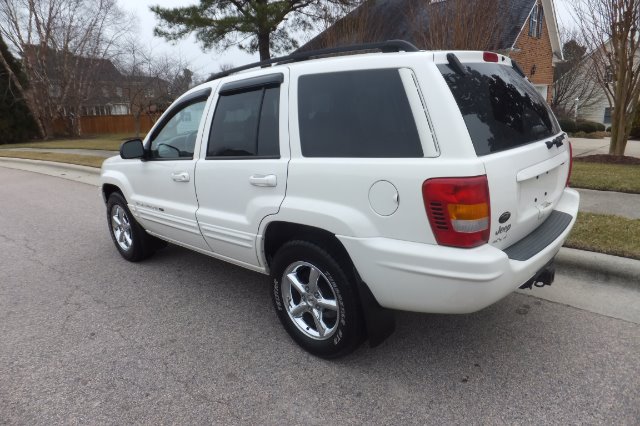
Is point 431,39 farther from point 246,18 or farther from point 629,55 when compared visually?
point 246,18

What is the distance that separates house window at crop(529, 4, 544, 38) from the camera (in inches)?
691

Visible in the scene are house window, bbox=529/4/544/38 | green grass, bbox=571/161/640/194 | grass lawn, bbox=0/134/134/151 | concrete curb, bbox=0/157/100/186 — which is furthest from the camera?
grass lawn, bbox=0/134/134/151

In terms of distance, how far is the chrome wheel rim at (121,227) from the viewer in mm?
4816

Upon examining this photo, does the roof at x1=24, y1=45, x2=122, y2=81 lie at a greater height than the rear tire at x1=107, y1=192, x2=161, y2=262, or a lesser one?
greater

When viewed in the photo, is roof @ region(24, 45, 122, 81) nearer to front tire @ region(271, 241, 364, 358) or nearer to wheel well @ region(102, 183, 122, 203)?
wheel well @ region(102, 183, 122, 203)

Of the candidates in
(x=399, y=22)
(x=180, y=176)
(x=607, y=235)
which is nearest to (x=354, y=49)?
(x=180, y=176)

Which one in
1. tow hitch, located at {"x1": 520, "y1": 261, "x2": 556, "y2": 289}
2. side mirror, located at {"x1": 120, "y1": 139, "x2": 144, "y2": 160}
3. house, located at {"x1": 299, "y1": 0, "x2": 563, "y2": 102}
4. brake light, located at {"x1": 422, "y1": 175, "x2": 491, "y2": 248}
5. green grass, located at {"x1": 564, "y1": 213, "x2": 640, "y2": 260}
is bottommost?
green grass, located at {"x1": 564, "y1": 213, "x2": 640, "y2": 260}

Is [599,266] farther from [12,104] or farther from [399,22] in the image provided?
[12,104]

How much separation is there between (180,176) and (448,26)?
8232 mm

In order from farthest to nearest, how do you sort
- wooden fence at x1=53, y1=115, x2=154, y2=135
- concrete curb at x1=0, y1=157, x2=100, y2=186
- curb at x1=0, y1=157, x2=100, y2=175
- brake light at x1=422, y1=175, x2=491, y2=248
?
wooden fence at x1=53, y1=115, x2=154, y2=135 → curb at x1=0, y1=157, x2=100, y2=175 → concrete curb at x1=0, y1=157, x2=100, y2=186 → brake light at x1=422, y1=175, x2=491, y2=248

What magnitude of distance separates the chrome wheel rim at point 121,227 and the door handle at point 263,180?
235 cm

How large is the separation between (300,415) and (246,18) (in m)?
14.6

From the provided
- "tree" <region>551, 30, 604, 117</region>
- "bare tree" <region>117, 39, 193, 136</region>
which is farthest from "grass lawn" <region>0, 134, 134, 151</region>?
"tree" <region>551, 30, 604, 117</region>

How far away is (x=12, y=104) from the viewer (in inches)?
1212
